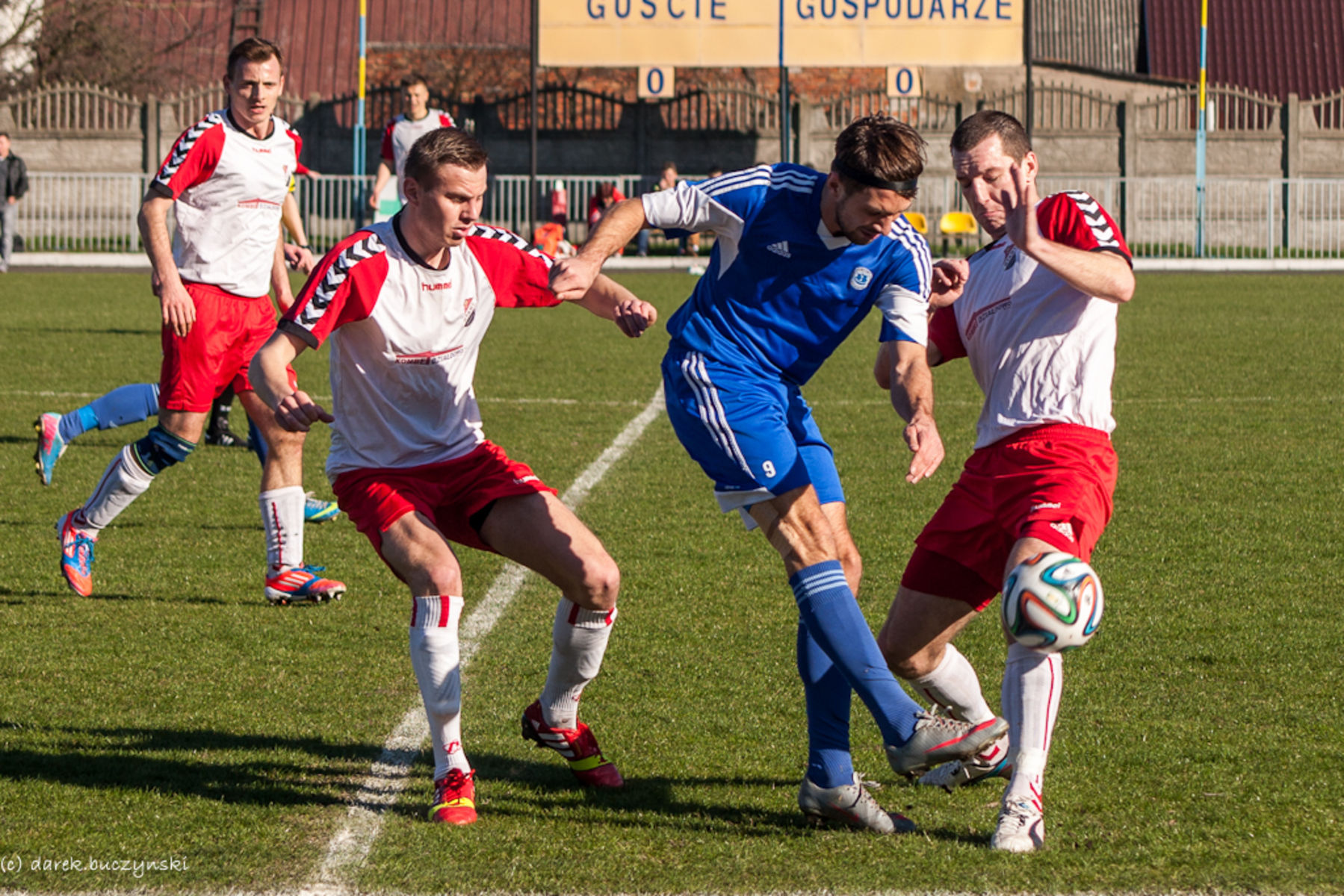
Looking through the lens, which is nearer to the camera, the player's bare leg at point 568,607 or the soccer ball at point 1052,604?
the soccer ball at point 1052,604

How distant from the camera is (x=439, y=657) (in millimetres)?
4359

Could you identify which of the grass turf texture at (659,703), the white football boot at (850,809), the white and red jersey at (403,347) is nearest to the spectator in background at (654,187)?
the grass turf texture at (659,703)

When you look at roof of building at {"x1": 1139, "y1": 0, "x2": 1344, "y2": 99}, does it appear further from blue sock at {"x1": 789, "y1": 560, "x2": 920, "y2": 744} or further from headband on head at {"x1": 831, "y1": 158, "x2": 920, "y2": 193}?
blue sock at {"x1": 789, "y1": 560, "x2": 920, "y2": 744}

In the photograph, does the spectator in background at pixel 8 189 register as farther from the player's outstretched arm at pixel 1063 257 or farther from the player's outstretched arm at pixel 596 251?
the player's outstretched arm at pixel 1063 257

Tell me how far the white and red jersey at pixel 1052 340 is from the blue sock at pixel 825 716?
0.79m

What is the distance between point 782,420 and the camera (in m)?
4.64

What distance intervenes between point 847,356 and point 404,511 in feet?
38.6

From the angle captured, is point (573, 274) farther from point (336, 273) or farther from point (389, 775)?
point (389, 775)

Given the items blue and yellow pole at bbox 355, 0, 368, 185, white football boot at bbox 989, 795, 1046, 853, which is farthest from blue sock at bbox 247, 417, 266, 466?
blue and yellow pole at bbox 355, 0, 368, 185

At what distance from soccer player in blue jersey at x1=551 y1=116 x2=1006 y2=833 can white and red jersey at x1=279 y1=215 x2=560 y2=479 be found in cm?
47

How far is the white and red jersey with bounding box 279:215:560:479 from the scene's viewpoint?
466 cm

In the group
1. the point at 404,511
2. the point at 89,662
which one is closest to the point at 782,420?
the point at 404,511

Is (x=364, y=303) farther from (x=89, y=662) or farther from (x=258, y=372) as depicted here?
(x=89, y=662)

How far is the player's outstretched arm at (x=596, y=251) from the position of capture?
439 cm
